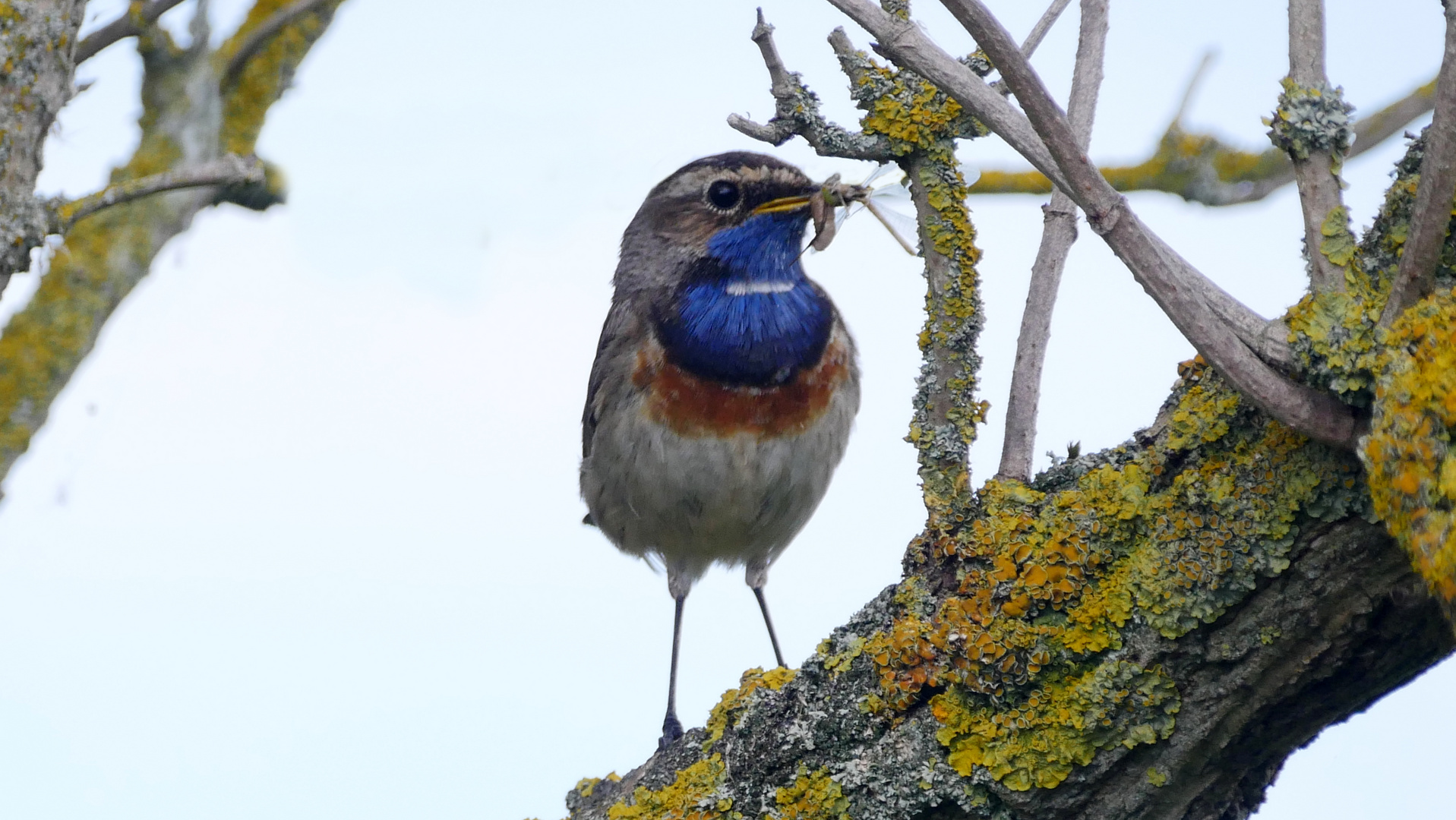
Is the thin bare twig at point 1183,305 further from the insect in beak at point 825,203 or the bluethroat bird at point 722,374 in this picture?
the bluethroat bird at point 722,374

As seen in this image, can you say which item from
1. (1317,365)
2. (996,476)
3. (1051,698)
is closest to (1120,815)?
(1051,698)

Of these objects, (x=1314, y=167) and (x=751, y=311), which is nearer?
(x=1314, y=167)

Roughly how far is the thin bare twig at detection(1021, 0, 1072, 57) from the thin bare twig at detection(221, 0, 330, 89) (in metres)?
5.14

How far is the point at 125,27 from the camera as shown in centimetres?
683

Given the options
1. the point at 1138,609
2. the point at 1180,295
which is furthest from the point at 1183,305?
the point at 1138,609

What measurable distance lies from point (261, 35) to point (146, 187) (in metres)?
3.03

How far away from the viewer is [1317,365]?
2.52 meters

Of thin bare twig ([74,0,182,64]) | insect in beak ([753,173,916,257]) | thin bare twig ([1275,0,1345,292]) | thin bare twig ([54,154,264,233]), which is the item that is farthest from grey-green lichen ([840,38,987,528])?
thin bare twig ([74,0,182,64])

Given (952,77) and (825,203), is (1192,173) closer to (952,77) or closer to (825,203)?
(825,203)

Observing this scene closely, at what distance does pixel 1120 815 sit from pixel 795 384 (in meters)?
2.37

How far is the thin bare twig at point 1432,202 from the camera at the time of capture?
232cm

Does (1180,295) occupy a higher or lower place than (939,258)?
lower

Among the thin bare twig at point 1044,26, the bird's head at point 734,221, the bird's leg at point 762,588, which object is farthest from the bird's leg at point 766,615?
the thin bare twig at point 1044,26

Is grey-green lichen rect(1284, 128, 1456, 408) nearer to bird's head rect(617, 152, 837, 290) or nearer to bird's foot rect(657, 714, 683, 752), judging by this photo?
bird's head rect(617, 152, 837, 290)
